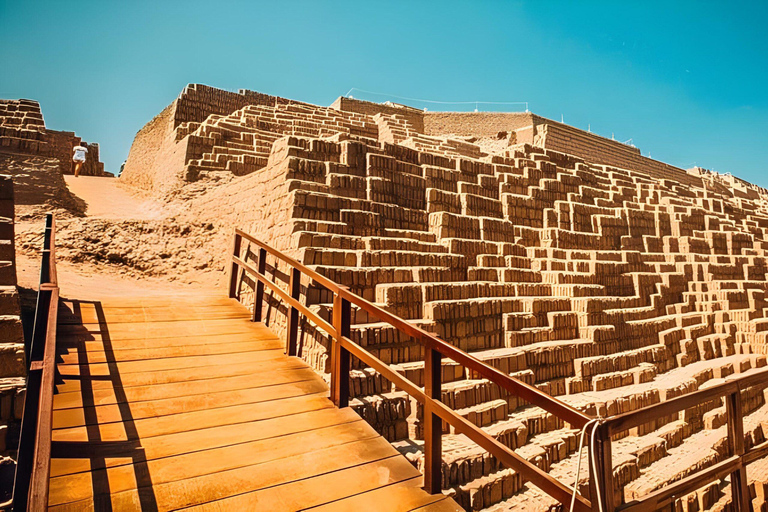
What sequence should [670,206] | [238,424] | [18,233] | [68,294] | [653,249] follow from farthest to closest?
[670,206], [653,249], [18,233], [68,294], [238,424]

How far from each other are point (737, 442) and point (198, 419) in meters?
3.08

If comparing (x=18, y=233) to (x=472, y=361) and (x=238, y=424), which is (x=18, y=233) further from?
(x=472, y=361)

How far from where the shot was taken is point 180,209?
9.57 meters

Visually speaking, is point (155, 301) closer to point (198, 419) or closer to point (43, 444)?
point (198, 419)

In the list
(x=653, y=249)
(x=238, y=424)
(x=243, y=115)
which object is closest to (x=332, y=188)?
(x=238, y=424)

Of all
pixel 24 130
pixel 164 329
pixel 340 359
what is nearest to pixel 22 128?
pixel 24 130

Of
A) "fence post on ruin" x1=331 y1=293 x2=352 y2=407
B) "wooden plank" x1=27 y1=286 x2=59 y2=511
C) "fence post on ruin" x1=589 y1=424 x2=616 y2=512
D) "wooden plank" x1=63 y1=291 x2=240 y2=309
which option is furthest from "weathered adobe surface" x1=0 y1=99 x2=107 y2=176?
"fence post on ruin" x1=589 y1=424 x2=616 y2=512

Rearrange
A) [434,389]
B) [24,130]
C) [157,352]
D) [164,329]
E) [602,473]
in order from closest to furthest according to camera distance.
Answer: [602,473], [434,389], [157,352], [164,329], [24,130]

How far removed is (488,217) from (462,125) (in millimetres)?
18306

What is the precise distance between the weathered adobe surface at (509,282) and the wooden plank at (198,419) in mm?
791

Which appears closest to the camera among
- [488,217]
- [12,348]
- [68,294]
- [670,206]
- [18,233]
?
[12,348]

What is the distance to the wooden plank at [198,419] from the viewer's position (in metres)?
2.56

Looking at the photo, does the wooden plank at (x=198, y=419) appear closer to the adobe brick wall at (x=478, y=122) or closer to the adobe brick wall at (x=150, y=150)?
the adobe brick wall at (x=150, y=150)

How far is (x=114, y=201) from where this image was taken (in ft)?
42.3
